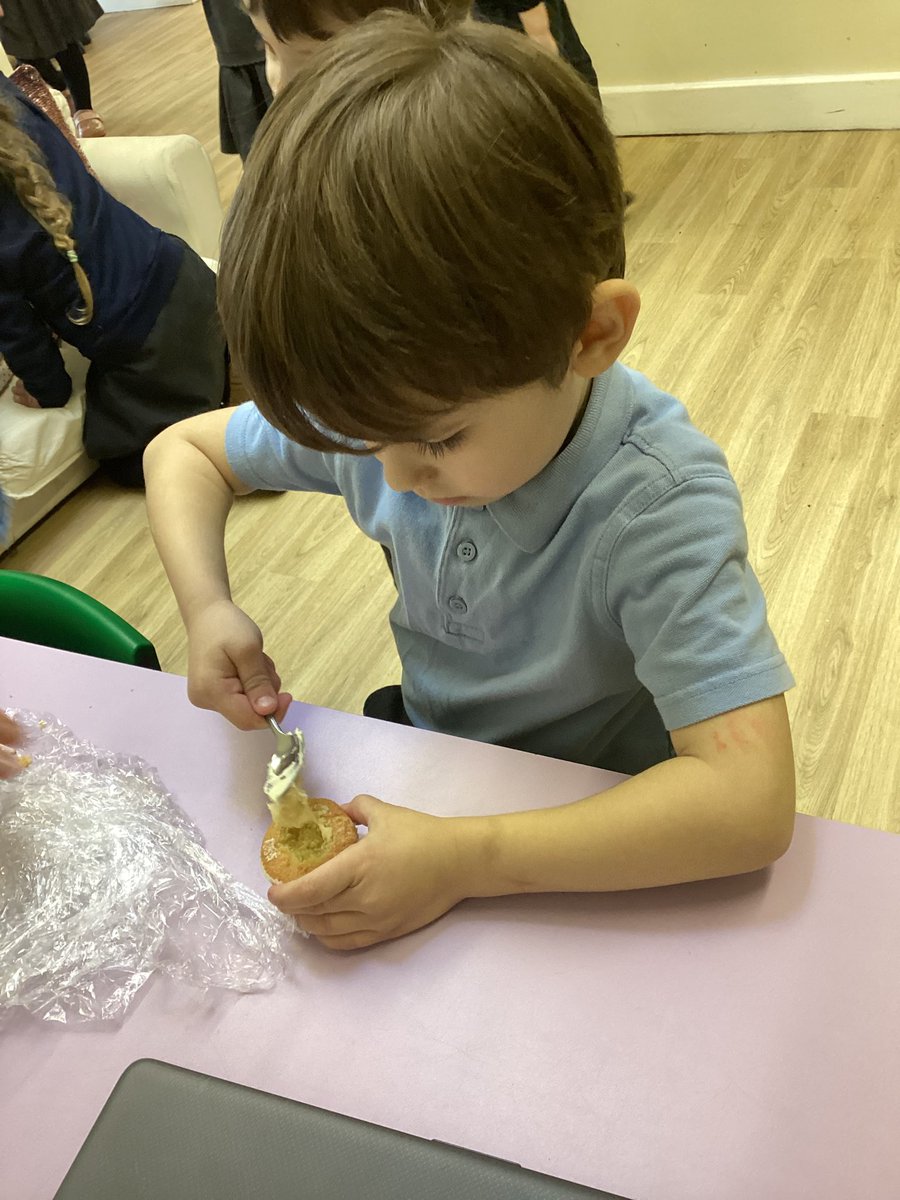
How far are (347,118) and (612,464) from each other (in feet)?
0.85

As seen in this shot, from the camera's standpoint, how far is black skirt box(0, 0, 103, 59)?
12.2 feet

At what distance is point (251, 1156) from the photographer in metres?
0.42

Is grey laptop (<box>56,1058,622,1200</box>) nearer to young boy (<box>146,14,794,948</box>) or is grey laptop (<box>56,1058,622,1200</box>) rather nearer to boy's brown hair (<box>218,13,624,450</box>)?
young boy (<box>146,14,794,948</box>)

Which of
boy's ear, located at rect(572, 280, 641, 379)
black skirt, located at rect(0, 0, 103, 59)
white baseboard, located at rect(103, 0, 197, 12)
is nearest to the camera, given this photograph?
boy's ear, located at rect(572, 280, 641, 379)

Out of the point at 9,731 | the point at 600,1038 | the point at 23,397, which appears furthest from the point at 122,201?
the point at 600,1038

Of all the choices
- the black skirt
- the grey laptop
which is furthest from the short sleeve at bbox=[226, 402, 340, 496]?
the black skirt

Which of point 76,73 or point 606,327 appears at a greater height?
point 606,327

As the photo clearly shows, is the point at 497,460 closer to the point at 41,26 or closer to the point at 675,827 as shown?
the point at 675,827

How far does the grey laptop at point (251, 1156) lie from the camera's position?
399mm

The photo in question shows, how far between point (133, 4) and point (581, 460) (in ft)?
20.6

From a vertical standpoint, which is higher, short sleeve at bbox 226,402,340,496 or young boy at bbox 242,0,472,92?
young boy at bbox 242,0,472,92

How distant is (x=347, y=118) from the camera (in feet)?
1.54

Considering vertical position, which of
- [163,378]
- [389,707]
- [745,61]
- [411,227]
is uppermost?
[411,227]

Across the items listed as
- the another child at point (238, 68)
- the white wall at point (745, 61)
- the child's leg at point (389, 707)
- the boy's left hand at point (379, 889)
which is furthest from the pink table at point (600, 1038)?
the white wall at point (745, 61)
